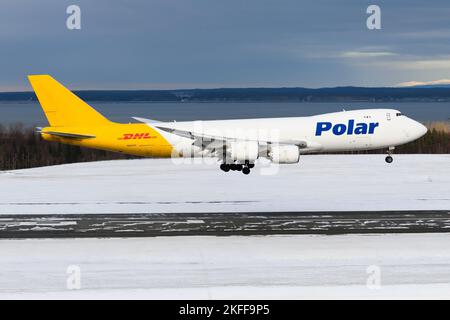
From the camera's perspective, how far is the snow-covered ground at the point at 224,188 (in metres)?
30.8

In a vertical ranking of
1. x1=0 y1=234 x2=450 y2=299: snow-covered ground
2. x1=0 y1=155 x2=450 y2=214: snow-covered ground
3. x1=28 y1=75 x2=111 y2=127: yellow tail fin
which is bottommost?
x1=0 y1=234 x2=450 y2=299: snow-covered ground

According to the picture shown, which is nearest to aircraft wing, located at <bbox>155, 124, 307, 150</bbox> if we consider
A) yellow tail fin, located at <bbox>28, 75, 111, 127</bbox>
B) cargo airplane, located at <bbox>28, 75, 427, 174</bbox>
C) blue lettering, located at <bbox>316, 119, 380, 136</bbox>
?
cargo airplane, located at <bbox>28, 75, 427, 174</bbox>

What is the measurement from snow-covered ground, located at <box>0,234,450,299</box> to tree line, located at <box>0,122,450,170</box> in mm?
42944

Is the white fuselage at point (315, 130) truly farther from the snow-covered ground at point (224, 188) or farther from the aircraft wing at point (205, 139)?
the snow-covered ground at point (224, 188)

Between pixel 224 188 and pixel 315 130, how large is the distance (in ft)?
34.1

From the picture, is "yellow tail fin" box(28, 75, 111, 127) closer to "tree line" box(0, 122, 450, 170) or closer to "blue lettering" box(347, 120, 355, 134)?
A: "blue lettering" box(347, 120, 355, 134)

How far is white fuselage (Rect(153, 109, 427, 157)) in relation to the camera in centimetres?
4481

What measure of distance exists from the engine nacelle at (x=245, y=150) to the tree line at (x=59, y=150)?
26374 millimetres

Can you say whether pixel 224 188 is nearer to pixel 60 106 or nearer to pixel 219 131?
pixel 219 131

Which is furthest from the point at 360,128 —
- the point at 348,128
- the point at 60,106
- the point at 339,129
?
the point at 60,106

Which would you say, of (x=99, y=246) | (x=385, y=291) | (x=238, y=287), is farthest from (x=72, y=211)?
(x=385, y=291)

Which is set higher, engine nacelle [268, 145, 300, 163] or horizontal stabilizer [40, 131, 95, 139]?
horizontal stabilizer [40, 131, 95, 139]

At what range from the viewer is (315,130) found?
45.3m
